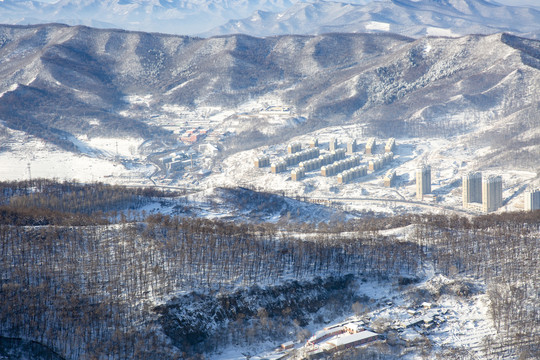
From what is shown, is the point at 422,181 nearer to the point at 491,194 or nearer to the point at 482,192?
the point at 482,192

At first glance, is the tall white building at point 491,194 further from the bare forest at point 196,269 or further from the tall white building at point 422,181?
the bare forest at point 196,269

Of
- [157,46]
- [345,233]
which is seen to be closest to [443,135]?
[345,233]

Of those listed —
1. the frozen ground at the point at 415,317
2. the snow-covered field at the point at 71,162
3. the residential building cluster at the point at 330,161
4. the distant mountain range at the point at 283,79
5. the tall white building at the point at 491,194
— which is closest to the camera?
the frozen ground at the point at 415,317

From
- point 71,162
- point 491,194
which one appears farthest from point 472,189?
point 71,162

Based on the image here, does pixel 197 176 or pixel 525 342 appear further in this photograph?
pixel 197 176

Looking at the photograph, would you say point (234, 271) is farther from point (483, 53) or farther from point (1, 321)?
point (483, 53)

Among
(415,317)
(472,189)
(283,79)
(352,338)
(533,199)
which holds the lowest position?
(352,338)

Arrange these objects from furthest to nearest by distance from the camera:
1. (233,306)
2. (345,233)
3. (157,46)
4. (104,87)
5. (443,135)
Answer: (157,46) → (104,87) → (443,135) → (345,233) → (233,306)

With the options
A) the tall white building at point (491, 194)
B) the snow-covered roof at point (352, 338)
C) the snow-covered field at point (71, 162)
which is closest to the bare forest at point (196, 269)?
the snow-covered roof at point (352, 338)
